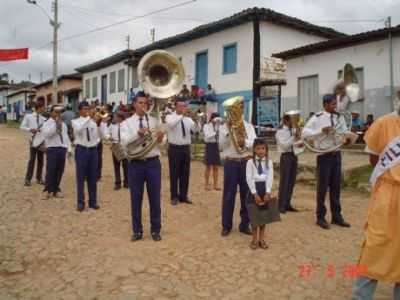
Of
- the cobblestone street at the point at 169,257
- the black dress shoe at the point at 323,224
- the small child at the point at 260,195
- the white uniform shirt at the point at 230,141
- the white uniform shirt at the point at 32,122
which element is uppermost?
the white uniform shirt at the point at 32,122

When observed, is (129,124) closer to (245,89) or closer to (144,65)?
(144,65)

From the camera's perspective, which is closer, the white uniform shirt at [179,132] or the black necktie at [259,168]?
the black necktie at [259,168]

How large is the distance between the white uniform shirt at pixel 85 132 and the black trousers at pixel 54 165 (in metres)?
0.99

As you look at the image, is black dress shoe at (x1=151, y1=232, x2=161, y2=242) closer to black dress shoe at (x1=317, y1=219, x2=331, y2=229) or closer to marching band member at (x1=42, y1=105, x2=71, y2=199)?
black dress shoe at (x1=317, y1=219, x2=331, y2=229)

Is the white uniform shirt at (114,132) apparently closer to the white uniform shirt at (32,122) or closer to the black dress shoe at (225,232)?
the white uniform shirt at (32,122)

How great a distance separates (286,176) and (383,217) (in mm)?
4081

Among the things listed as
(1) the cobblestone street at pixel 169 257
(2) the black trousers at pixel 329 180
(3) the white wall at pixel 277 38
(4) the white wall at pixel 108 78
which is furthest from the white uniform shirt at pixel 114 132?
(4) the white wall at pixel 108 78

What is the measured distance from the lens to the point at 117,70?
3019 cm

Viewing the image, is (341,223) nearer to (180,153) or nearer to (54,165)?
(180,153)

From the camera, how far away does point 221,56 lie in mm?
20891

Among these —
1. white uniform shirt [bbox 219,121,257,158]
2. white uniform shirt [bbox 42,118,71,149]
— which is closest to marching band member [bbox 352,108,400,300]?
white uniform shirt [bbox 219,121,257,158]

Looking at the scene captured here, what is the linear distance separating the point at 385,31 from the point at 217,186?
7824mm

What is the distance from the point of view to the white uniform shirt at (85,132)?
7.76 m

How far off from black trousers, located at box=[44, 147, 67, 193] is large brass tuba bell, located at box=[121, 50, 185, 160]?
10.5ft
